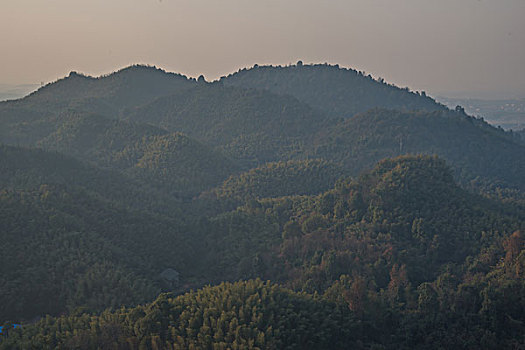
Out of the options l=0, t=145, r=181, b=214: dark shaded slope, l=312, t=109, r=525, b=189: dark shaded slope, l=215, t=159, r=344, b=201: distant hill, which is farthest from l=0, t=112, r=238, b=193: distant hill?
l=312, t=109, r=525, b=189: dark shaded slope

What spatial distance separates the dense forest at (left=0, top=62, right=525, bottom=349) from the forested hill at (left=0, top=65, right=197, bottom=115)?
1921cm

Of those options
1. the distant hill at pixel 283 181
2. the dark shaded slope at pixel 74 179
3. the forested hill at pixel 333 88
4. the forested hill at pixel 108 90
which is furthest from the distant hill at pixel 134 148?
the forested hill at pixel 333 88

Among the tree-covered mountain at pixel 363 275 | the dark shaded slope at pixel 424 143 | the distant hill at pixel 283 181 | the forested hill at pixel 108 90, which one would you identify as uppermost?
the forested hill at pixel 108 90

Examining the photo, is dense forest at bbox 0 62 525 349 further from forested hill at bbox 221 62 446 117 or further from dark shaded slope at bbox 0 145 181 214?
forested hill at bbox 221 62 446 117

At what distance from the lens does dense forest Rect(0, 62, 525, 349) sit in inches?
840

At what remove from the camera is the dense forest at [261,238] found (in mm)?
21328

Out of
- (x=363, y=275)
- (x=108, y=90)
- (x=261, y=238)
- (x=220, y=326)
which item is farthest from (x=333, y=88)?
(x=220, y=326)

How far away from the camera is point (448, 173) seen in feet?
147

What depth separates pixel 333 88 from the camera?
142m

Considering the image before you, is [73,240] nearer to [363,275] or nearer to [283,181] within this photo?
[363,275]

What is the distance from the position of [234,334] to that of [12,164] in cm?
4086

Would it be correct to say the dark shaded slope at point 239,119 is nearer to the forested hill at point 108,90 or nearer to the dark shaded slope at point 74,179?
the forested hill at point 108,90

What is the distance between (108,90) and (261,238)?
317ft

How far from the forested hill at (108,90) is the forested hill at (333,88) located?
1079 inches
